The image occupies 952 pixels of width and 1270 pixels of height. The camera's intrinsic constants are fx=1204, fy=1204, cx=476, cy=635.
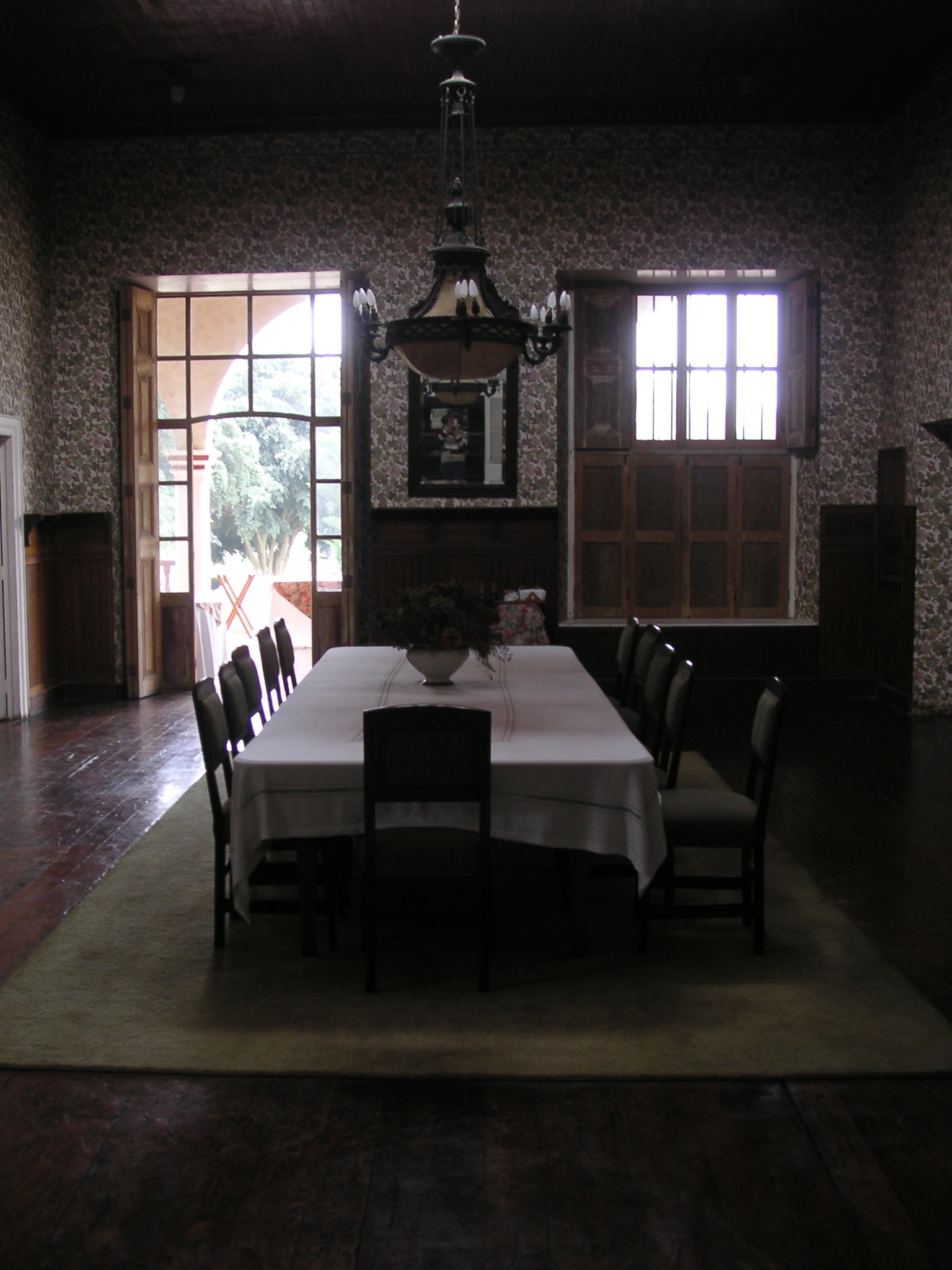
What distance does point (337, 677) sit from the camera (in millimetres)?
5531

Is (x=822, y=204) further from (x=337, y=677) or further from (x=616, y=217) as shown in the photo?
(x=337, y=677)

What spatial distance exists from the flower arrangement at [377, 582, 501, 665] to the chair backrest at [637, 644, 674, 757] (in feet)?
2.55

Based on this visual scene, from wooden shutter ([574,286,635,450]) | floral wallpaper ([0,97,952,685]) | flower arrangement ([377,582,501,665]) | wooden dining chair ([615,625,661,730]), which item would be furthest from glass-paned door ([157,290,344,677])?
flower arrangement ([377,582,501,665])

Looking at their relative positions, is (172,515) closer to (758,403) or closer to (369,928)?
(758,403)

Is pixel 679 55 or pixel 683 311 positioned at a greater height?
pixel 679 55

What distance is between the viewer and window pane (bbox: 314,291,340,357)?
938 centimetres

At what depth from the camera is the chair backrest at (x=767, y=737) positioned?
404cm

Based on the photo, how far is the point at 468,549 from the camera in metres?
9.14

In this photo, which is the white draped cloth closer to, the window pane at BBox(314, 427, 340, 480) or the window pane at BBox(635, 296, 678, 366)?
the window pane at BBox(314, 427, 340, 480)

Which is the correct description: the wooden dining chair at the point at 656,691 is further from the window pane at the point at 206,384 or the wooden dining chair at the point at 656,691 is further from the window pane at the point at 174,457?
the window pane at the point at 174,457

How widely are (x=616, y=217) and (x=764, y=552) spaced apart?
2829 mm

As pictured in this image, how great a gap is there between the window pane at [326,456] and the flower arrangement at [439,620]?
4.63 meters

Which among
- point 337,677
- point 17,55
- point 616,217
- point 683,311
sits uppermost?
point 17,55

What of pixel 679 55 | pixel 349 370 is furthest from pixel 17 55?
pixel 679 55
